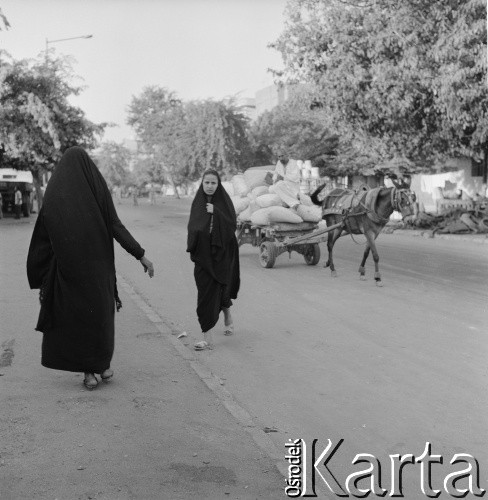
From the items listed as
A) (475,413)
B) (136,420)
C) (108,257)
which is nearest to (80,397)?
(136,420)

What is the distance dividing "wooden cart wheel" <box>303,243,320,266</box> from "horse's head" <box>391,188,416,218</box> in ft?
9.83

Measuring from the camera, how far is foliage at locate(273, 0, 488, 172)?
62.2 feet

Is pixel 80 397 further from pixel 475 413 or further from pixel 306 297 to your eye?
pixel 306 297

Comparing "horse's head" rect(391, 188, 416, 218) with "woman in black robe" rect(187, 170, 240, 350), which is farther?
"horse's head" rect(391, 188, 416, 218)

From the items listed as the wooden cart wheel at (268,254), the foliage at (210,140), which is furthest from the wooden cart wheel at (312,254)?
the foliage at (210,140)

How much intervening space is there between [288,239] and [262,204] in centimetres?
95

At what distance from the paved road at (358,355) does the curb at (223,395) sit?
0.33 ft

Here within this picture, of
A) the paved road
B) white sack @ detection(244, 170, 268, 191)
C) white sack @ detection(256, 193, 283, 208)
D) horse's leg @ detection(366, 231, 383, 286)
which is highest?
white sack @ detection(244, 170, 268, 191)

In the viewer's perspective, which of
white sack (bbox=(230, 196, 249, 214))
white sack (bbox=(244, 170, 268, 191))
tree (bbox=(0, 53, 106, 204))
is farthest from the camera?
tree (bbox=(0, 53, 106, 204))

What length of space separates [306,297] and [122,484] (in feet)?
23.6

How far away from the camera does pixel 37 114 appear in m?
32.6

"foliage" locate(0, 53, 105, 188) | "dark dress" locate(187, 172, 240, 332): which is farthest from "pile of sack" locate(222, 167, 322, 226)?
"foliage" locate(0, 53, 105, 188)

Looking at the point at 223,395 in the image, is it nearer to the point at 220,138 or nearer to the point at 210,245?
the point at 210,245

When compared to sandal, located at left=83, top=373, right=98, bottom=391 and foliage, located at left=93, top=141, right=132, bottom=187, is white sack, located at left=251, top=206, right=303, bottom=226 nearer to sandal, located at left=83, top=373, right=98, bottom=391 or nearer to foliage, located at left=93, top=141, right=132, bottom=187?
sandal, located at left=83, top=373, right=98, bottom=391
